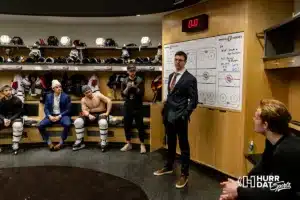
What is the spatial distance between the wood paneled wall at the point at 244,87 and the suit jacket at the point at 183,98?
53 centimetres

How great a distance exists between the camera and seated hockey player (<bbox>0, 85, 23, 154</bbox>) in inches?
185

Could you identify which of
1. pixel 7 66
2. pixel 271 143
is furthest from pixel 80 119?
pixel 271 143

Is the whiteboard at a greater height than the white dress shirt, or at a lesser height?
greater

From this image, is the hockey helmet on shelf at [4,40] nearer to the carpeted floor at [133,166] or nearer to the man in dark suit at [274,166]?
the carpeted floor at [133,166]

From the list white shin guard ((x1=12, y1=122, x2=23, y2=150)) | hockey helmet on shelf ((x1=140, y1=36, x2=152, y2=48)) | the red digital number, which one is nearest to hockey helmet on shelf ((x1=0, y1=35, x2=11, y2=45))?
white shin guard ((x1=12, y1=122, x2=23, y2=150))

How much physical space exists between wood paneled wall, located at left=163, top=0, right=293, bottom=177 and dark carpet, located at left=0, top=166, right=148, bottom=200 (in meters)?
1.27

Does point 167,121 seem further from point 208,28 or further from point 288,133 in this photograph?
point 288,133

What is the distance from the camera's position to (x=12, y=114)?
16.0ft

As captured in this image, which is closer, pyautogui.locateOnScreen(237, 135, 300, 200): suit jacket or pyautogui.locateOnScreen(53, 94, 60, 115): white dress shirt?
pyautogui.locateOnScreen(237, 135, 300, 200): suit jacket

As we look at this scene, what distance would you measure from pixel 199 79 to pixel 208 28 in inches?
26.5

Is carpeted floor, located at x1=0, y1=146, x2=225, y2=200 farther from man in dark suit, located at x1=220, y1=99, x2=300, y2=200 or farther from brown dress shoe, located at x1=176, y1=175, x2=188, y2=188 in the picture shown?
man in dark suit, located at x1=220, y1=99, x2=300, y2=200

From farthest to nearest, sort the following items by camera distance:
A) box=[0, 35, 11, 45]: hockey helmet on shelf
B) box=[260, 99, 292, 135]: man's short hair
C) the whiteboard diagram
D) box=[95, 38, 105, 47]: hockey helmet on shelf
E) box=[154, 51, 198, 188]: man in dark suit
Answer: box=[95, 38, 105, 47]: hockey helmet on shelf → box=[0, 35, 11, 45]: hockey helmet on shelf → the whiteboard diagram → box=[154, 51, 198, 188]: man in dark suit → box=[260, 99, 292, 135]: man's short hair

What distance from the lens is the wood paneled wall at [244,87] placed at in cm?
318

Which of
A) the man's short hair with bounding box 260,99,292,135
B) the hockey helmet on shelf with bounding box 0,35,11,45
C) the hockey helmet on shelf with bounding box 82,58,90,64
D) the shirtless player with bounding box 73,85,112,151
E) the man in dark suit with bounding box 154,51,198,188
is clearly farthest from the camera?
the hockey helmet on shelf with bounding box 82,58,90,64
